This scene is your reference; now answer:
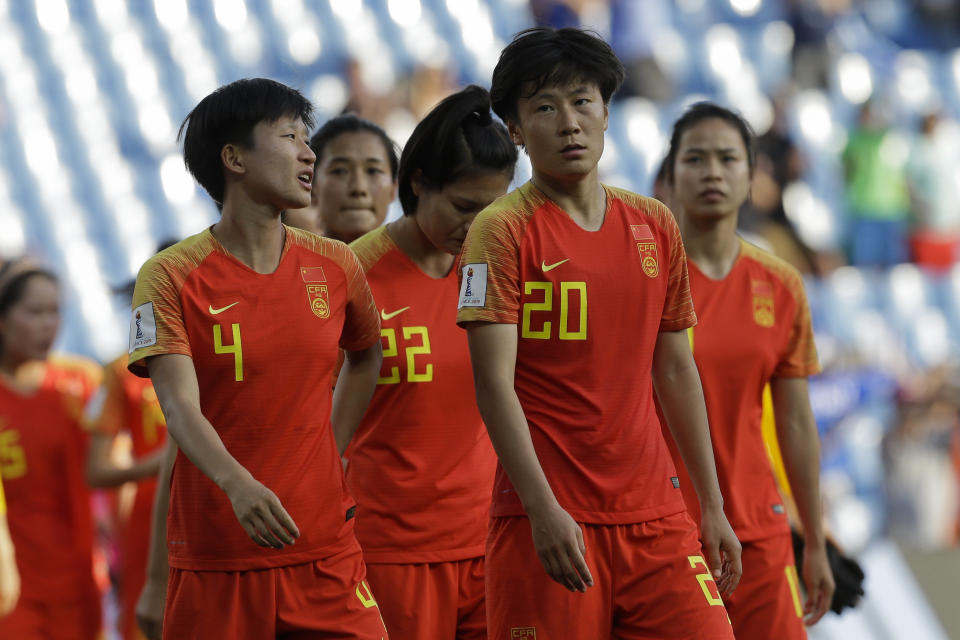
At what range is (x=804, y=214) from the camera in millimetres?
11852

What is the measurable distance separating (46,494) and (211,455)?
280cm

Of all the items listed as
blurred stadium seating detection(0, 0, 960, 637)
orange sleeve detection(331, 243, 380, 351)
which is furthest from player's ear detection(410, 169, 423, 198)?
blurred stadium seating detection(0, 0, 960, 637)

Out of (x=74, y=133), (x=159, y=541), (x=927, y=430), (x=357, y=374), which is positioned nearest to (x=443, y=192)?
(x=357, y=374)

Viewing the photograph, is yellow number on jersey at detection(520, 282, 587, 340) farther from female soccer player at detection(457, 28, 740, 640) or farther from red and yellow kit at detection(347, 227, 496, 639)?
red and yellow kit at detection(347, 227, 496, 639)

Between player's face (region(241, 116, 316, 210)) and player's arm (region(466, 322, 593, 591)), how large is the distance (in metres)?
0.64

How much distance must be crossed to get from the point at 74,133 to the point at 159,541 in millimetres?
9700

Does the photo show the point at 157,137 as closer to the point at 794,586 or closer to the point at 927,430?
the point at 927,430

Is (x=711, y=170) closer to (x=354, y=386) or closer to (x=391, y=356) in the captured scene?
(x=391, y=356)

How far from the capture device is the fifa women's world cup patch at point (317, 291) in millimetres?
3125

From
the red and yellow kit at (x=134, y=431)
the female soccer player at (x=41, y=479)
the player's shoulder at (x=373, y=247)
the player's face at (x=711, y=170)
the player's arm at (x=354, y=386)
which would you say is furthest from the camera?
the red and yellow kit at (x=134, y=431)

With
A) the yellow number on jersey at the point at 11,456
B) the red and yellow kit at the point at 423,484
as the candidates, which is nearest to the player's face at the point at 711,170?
the red and yellow kit at the point at 423,484

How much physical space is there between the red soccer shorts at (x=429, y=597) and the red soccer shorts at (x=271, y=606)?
57 centimetres

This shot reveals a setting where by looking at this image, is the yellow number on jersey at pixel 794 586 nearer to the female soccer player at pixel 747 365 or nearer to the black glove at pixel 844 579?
the female soccer player at pixel 747 365

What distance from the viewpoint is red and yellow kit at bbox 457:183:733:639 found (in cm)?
282
